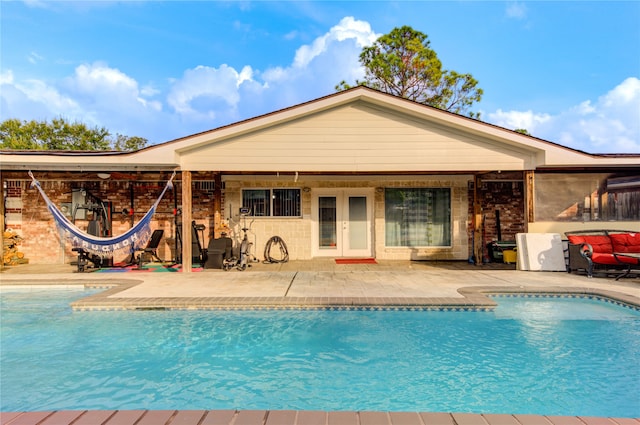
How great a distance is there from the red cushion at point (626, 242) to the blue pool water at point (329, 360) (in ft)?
10.6

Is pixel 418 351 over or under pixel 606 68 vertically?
under

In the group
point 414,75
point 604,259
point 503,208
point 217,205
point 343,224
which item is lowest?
point 604,259

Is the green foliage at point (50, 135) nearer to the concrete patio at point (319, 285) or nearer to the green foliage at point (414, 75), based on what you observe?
the green foliage at point (414, 75)

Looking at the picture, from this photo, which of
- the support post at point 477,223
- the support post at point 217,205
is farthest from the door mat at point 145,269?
the support post at point 477,223

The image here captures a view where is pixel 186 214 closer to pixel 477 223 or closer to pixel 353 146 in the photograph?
pixel 353 146

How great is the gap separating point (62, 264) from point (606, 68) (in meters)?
18.0

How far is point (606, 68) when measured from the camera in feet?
40.7

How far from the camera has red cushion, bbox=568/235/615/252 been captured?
835cm

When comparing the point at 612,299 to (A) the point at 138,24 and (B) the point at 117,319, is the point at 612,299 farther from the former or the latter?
(A) the point at 138,24

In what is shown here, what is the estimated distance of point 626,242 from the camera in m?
8.41

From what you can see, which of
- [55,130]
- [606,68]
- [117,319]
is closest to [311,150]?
[117,319]

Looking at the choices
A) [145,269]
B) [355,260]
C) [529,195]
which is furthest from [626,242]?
Answer: [145,269]

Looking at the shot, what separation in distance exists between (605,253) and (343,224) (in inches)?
252

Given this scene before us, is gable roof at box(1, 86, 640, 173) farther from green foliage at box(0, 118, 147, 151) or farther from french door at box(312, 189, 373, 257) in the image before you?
green foliage at box(0, 118, 147, 151)
